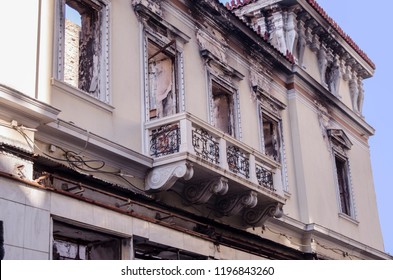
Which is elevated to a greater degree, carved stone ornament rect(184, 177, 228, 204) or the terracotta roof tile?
the terracotta roof tile

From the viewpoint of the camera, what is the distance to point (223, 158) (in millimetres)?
14453

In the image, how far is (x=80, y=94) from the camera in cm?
1259

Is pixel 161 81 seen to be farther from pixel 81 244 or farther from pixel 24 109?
pixel 24 109

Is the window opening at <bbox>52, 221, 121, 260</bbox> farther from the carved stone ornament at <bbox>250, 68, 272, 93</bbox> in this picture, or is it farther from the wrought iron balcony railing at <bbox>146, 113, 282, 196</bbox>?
the carved stone ornament at <bbox>250, 68, 272, 93</bbox>

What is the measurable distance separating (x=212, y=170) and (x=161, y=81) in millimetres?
2638

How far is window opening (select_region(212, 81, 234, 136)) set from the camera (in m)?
17.2

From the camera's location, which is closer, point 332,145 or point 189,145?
point 189,145

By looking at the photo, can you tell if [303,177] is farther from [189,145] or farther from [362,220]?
[189,145]

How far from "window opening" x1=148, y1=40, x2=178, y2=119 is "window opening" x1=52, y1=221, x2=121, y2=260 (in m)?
3.36

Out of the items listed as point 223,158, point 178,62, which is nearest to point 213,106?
point 178,62

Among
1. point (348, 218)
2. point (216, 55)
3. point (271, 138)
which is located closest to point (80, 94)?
point (216, 55)

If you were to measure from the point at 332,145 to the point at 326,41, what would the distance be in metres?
3.31

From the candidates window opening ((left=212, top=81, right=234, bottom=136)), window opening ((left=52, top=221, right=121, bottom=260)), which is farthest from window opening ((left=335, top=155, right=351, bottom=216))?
window opening ((left=52, top=221, right=121, bottom=260))

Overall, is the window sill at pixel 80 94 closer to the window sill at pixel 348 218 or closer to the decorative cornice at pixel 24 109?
the decorative cornice at pixel 24 109
